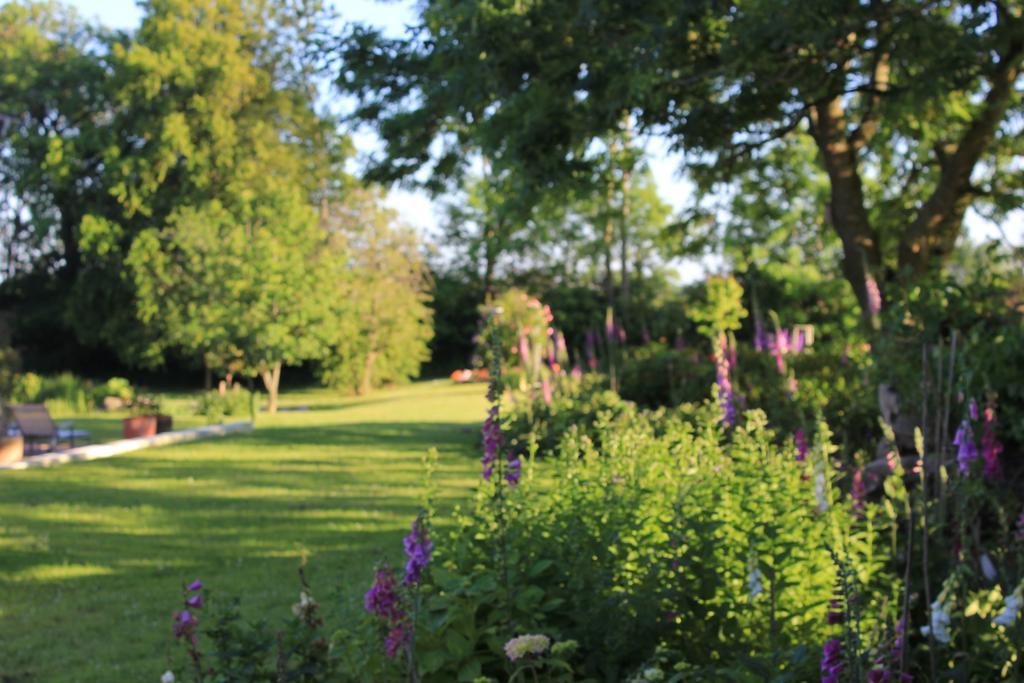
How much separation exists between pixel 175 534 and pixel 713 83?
7.88 meters

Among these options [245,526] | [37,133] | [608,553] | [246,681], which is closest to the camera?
[246,681]

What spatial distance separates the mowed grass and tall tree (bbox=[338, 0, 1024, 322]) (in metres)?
4.00

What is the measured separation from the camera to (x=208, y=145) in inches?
1305

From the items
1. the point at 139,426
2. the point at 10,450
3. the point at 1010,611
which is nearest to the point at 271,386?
the point at 139,426

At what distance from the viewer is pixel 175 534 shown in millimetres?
8070

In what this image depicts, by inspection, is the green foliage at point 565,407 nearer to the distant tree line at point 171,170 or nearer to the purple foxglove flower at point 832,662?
the purple foxglove flower at point 832,662

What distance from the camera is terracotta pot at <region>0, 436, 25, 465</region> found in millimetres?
12531

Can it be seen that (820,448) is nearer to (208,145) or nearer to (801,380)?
(801,380)

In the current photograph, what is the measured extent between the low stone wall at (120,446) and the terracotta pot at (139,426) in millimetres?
198

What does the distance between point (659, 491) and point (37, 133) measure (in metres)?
36.4

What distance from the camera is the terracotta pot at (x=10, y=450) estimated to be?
12.5 meters

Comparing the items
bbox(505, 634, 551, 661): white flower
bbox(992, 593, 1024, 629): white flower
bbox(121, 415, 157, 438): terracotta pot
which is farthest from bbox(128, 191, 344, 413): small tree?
bbox(992, 593, 1024, 629): white flower

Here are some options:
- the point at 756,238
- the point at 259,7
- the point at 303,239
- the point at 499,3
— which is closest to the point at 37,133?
the point at 259,7

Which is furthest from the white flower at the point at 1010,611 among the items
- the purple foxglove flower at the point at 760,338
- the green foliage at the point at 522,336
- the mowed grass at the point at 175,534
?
the purple foxglove flower at the point at 760,338
